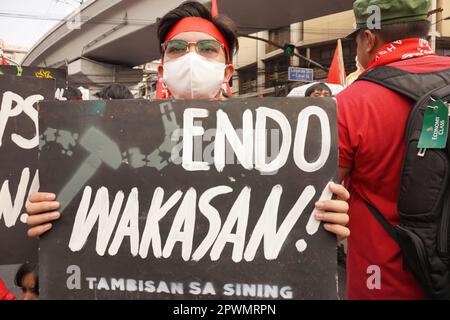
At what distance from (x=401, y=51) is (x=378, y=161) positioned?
484 millimetres

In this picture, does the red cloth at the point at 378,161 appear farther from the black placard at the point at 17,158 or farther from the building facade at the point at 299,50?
the building facade at the point at 299,50

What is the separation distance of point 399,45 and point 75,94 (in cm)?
376

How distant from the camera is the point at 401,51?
1.54 metres

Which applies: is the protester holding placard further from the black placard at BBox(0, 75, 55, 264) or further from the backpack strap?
the backpack strap

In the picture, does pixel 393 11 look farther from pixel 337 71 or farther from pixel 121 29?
pixel 121 29

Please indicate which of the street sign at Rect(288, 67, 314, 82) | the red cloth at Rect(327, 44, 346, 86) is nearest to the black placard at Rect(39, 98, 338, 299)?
the red cloth at Rect(327, 44, 346, 86)

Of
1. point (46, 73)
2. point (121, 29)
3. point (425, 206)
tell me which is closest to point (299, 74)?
point (121, 29)

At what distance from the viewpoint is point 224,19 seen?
188 centimetres

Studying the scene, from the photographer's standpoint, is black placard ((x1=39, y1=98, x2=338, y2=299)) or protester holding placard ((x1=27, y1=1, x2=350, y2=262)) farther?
protester holding placard ((x1=27, y1=1, x2=350, y2=262))

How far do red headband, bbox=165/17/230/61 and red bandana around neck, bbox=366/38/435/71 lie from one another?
2.36ft

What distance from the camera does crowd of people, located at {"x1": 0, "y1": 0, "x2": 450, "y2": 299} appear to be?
1.39 m

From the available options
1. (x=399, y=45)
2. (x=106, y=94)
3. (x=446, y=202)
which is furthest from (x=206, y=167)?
(x=106, y=94)

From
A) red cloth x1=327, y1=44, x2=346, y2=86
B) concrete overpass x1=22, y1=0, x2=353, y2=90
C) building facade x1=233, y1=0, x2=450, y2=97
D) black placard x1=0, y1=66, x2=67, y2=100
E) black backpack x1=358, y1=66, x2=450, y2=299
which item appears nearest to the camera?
black backpack x1=358, y1=66, x2=450, y2=299

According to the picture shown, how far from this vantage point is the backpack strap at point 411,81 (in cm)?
136
